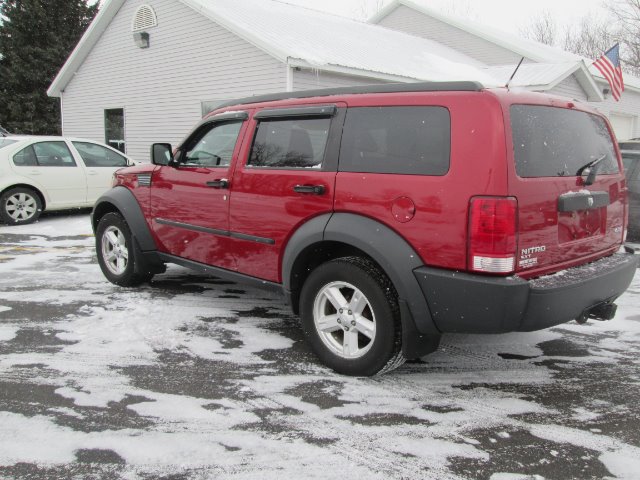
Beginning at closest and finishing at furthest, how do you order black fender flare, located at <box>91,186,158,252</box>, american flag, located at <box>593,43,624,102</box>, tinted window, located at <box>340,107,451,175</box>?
tinted window, located at <box>340,107,451,175</box> → black fender flare, located at <box>91,186,158,252</box> → american flag, located at <box>593,43,624,102</box>

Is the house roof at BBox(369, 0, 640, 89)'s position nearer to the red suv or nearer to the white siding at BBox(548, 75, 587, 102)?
the white siding at BBox(548, 75, 587, 102)

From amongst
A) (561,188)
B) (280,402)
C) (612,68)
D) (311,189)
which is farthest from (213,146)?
(612,68)

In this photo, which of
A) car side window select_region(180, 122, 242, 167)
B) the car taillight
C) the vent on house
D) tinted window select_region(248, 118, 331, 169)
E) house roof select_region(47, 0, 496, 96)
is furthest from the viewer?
the vent on house

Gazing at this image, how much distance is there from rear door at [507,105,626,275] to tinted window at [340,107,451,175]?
0.37m

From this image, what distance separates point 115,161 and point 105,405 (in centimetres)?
836

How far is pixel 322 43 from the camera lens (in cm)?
1302

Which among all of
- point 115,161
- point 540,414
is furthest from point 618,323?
point 115,161

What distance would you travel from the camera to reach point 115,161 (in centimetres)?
1073

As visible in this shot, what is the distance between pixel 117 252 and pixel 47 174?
16.7ft

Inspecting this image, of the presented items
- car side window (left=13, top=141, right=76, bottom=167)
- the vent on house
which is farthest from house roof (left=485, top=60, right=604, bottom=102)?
car side window (left=13, top=141, right=76, bottom=167)

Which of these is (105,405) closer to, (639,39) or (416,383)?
(416,383)

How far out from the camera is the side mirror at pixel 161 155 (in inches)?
194

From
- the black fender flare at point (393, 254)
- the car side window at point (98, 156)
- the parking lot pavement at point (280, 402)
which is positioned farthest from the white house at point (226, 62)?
the black fender flare at point (393, 254)

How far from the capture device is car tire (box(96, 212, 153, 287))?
5.42 metres
